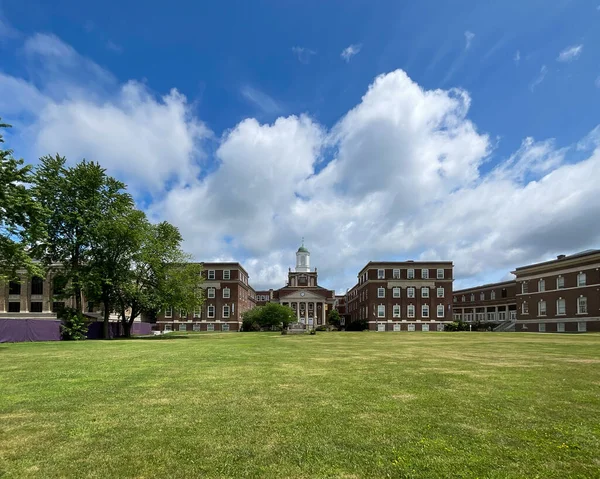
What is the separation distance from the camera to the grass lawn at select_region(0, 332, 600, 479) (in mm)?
6055

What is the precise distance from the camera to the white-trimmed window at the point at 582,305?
64.8 metres

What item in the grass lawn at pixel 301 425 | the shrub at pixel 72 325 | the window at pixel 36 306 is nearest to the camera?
the grass lawn at pixel 301 425

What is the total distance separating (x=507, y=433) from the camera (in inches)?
296

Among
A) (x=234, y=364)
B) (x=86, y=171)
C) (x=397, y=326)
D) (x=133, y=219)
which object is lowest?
(x=397, y=326)

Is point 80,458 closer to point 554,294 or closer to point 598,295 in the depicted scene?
point 598,295

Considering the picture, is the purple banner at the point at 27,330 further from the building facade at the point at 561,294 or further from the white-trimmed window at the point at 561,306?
the white-trimmed window at the point at 561,306

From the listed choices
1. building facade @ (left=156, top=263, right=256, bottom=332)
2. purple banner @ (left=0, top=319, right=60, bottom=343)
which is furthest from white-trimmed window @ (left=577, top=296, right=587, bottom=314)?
Result: purple banner @ (left=0, top=319, right=60, bottom=343)

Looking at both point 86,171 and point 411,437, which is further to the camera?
point 86,171

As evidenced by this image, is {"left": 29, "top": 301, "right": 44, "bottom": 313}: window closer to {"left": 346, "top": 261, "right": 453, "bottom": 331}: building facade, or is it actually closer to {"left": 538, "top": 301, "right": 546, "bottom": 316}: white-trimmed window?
{"left": 346, "top": 261, "right": 453, "bottom": 331}: building facade

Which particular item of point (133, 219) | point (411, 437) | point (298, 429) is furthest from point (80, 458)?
point (133, 219)

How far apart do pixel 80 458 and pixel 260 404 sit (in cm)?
424

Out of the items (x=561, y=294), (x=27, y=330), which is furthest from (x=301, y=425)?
(x=561, y=294)

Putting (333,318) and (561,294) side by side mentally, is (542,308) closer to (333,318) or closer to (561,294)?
(561,294)

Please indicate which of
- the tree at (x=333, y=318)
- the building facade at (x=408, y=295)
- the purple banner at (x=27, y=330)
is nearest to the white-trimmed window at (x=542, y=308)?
the building facade at (x=408, y=295)
